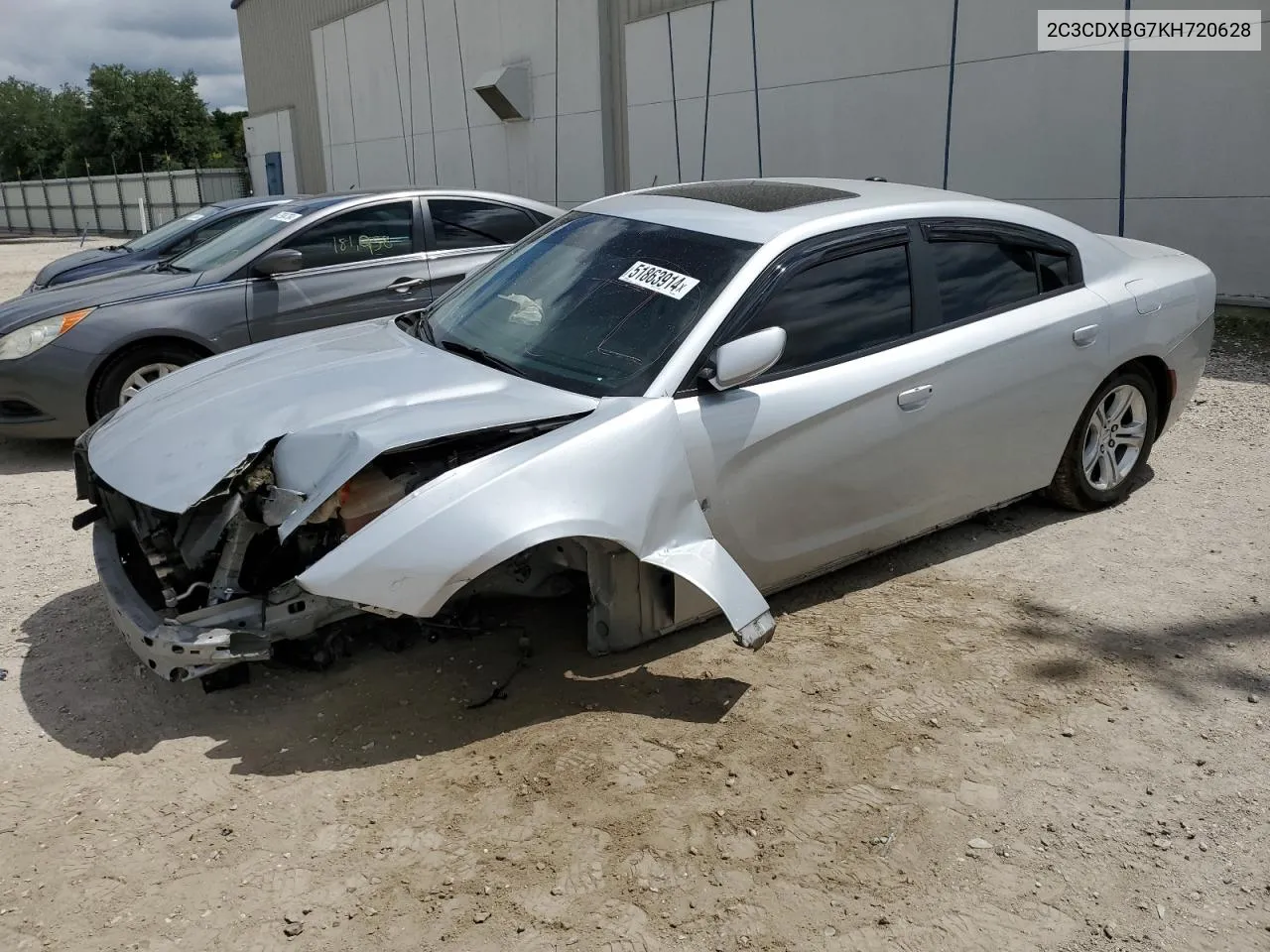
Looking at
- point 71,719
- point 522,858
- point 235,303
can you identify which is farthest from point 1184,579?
point 235,303

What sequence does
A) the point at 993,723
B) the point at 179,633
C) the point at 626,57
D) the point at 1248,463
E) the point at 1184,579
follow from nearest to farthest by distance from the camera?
the point at 179,633 < the point at 993,723 < the point at 1184,579 < the point at 1248,463 < the point at 626,57

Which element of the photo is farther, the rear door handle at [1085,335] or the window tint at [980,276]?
the rear door handle at [1085,335]

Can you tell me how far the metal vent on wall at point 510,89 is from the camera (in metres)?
18.0

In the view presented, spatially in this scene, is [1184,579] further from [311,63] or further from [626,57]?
[311,63]

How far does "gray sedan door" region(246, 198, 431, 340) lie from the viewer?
707cm

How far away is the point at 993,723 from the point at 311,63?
93.2ft

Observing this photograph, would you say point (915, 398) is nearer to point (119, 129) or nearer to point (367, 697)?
point (367, 697)

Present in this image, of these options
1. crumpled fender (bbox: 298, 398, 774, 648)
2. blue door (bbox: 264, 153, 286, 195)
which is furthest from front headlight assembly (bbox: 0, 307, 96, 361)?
blue door (bbox: 264, 153, 286, 195)

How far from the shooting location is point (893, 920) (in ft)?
9.00

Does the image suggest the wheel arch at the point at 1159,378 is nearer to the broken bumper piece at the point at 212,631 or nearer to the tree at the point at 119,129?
the broken bumper piece at the point at 212,631

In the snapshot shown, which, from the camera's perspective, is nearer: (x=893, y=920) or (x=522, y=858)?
(x=893, y=920)

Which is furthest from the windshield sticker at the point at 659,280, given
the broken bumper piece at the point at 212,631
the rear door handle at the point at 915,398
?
the broken bumper piece at the point at 212,631

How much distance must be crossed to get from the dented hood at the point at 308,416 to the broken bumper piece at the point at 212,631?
1.19ft

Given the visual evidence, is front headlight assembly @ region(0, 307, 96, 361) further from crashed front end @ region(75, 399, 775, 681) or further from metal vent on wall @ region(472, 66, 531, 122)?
metal vent on wall @ region(472, 66, 531, 122)
